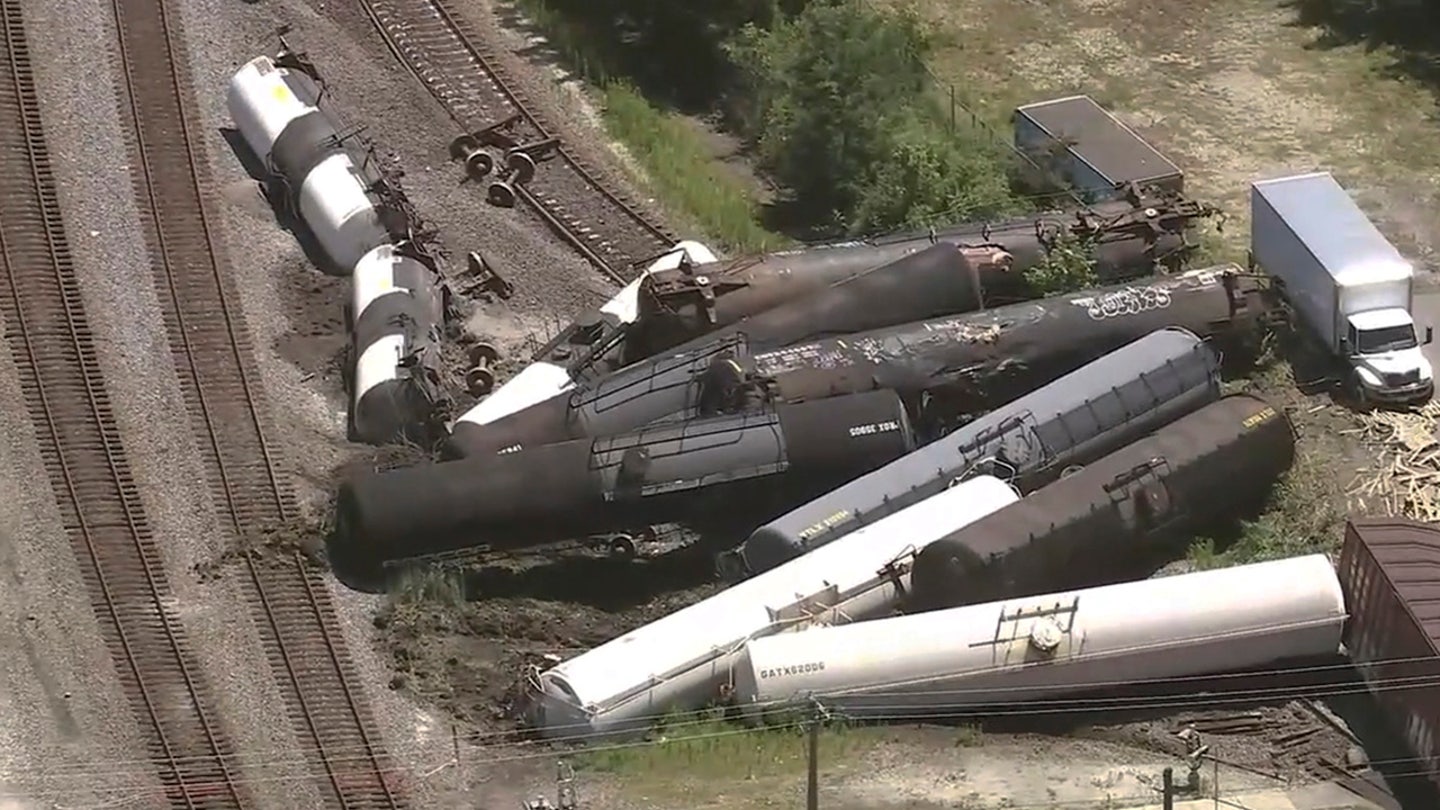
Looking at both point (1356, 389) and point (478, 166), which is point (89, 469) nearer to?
point (478, 166)

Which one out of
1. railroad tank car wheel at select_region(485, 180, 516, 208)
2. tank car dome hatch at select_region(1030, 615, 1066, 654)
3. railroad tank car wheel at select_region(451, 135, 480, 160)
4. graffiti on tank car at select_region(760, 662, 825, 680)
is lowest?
tank car dome hatch at select_region(1030, 615, 1066, 654)

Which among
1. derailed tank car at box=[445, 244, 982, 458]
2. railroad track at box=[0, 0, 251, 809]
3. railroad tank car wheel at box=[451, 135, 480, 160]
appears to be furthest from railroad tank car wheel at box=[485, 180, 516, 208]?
railroad track at box=[0, 0, 251, 809]

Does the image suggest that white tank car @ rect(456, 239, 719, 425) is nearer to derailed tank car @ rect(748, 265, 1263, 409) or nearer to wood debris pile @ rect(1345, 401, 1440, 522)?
derailed tank car @ rect(748, 265, 1263, 409)

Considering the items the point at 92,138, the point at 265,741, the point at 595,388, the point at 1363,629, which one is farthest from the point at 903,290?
the point at 92,138

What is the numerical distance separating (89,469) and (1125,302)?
16.7 metres

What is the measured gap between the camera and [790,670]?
29531mm

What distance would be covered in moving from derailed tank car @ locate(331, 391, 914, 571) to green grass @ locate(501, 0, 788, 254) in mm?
8589

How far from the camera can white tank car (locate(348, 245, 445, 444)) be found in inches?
1385

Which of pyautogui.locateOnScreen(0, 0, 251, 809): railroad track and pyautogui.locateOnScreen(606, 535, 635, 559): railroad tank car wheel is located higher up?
pyautogui.locateOnScreen(0, 0, 251, 809): railroad track

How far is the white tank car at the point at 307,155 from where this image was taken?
4003 cm

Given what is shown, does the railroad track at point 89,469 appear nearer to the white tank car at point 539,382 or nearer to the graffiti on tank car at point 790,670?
the white tank car at point 539,382

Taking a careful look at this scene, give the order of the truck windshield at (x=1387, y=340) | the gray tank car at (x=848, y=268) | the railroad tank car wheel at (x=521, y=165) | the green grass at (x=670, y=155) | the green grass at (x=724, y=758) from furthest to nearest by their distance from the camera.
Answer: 1. the railroad tank car wheel at (x=521, y=165)
2. the green grass at (x=670, y=155)
3. the truck windshield at (x=1387, y=340)
4. the gray tank car at (x=848, y=268)
5. the green grass at (x=724, y=758)

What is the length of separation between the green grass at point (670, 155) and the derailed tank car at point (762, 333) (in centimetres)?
505

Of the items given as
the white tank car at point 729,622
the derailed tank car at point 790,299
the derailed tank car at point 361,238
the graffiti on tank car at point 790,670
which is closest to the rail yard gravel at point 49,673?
the derailed tank car at point 361,238
